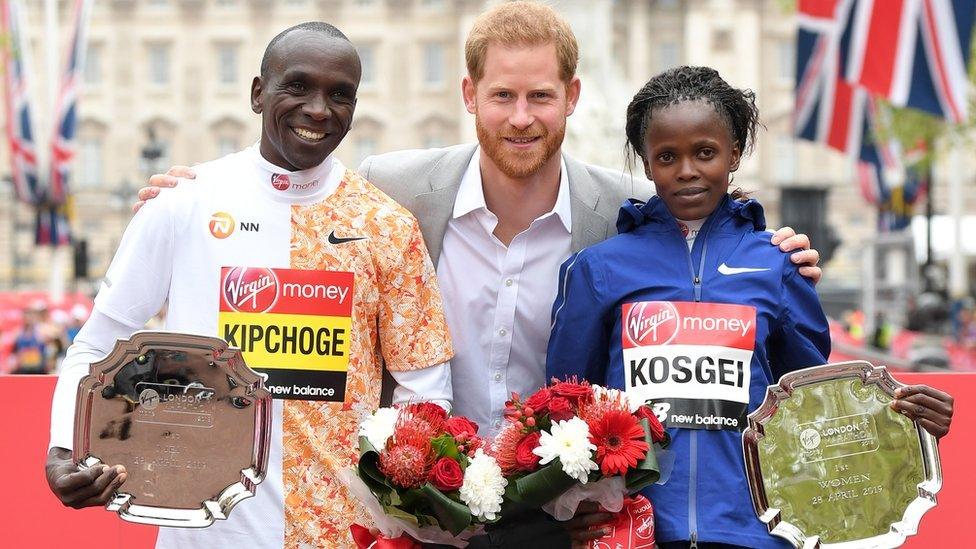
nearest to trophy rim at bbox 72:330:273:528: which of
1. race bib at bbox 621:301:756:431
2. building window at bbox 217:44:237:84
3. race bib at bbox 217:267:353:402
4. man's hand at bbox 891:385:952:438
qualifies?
race bib at bbox 217:267:353:402

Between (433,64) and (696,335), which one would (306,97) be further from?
(433,64)

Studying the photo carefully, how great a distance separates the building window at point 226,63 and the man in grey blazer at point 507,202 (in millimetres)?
67302

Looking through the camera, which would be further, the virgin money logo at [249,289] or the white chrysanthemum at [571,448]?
the virgin money logo at [249,289]

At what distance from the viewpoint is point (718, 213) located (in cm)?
348

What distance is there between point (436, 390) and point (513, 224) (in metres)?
0.68

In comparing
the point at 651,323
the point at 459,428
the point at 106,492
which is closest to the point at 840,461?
the point at 651,323

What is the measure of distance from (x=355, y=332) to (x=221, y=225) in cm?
41

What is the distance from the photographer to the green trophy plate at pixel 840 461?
3.15 meters

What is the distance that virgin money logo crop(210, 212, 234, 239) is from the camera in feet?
10.9

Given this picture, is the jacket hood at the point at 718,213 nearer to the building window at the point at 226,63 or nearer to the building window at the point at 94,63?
the building window at the point at 226,63

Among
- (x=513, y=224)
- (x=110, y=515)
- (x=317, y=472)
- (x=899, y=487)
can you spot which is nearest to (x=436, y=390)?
(x=317, y=472)

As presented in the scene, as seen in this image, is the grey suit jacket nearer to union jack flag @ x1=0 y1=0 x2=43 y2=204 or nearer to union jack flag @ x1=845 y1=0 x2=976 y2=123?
union jack flag @ x1=845 y1=0 x2=976 y2=123

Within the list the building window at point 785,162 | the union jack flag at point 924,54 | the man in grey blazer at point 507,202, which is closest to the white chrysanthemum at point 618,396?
the man in grey blazer at point 507,202

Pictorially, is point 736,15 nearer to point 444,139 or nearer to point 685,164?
point 444,139
